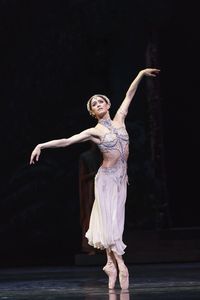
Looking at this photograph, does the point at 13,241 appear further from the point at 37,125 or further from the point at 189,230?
the point at 189,230

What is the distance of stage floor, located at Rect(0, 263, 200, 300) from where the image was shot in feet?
20.5

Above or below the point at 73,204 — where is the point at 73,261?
below

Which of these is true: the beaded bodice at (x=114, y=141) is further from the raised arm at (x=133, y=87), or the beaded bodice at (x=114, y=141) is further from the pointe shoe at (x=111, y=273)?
the pointe shoe at (x=111, y=273)

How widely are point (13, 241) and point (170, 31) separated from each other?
3.52 metres

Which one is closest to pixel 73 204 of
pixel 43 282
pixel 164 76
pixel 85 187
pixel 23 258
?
pixel 85 187

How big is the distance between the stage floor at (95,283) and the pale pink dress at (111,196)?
1.42 feet

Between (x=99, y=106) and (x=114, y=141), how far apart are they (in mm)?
365

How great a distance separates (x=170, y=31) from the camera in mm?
10703

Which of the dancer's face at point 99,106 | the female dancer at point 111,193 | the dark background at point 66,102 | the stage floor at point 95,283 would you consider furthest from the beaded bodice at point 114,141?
the dark background at point 66,102

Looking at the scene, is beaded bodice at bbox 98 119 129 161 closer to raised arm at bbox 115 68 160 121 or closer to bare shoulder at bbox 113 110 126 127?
bare shoulder at bbox 113 110 126 127

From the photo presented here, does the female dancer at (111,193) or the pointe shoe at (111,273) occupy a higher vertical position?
the female dancer at (111,193)

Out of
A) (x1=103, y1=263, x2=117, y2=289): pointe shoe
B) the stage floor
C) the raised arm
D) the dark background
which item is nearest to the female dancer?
(x1=103, y1=263, x2=117, y2=289): pointe shoe

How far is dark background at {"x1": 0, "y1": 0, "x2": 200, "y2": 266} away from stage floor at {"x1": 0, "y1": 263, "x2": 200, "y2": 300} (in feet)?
2.13

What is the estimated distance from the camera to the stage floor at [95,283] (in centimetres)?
623
